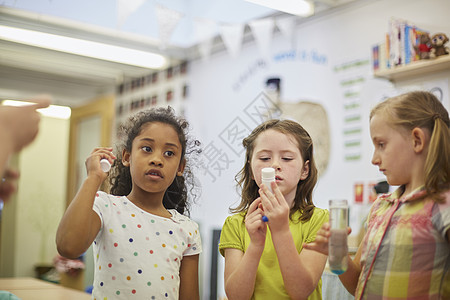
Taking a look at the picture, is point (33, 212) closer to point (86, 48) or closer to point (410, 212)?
point (86, 48)

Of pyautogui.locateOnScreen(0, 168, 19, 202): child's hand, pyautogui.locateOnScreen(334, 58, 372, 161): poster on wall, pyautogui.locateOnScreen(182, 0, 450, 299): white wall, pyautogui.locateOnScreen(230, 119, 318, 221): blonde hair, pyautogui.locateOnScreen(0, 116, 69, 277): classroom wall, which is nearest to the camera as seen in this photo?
pyautogui.locateOnScreen(0, 168, 19, 202): child's hand

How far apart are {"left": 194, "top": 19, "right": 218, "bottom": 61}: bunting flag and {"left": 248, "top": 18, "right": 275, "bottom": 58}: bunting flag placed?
0.32 meters

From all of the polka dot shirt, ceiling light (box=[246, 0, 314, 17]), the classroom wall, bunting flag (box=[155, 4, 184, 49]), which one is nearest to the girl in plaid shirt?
the polka dot shirt

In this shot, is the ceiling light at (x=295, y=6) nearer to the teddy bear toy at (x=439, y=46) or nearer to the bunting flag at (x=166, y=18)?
the bunting flag at (x=166, y=18)

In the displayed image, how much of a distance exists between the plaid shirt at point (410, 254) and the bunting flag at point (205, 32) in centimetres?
281

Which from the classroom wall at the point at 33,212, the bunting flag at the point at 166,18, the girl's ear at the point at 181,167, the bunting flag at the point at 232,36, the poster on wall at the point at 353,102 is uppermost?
the bunting flag at the point at 166,18

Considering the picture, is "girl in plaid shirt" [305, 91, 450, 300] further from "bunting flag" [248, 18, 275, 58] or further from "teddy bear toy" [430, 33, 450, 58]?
"bunting flag" [248, 18, 275, 58]

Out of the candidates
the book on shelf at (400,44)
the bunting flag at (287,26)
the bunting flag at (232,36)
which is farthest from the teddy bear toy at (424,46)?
the bunting flag at (232,36)

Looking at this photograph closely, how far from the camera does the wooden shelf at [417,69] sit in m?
2.56

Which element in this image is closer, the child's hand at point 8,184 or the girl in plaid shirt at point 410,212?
the child's hand at point 8,184

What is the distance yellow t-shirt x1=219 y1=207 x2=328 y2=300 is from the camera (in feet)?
3.99

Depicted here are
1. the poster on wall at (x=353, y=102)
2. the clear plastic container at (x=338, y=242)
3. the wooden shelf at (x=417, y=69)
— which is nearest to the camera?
the clear plastic container at (x=338, y=242)

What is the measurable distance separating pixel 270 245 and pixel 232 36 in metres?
2.64

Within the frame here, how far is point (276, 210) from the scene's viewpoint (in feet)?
3.72
